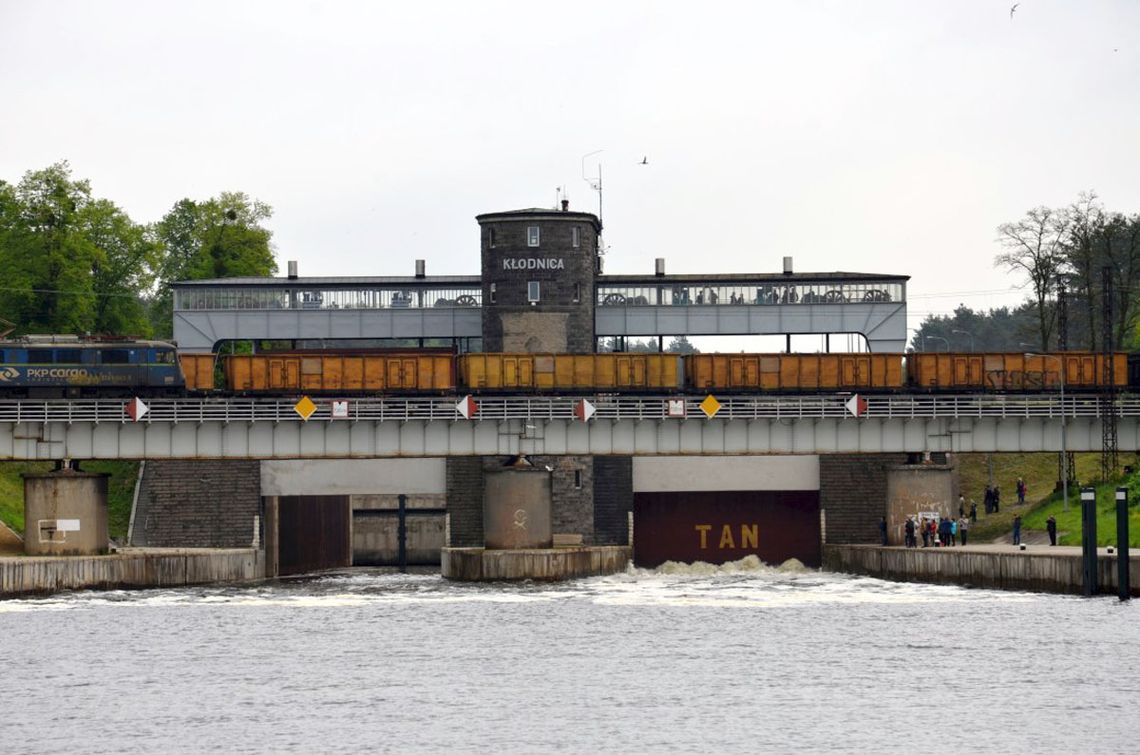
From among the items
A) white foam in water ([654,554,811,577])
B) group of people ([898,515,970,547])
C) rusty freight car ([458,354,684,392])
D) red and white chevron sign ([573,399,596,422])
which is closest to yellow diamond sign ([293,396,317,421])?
rusty freight car ([458,354,684,392])

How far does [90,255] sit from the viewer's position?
13225 centimetres

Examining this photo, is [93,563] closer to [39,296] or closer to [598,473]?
[598,473]

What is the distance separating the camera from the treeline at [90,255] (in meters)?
130

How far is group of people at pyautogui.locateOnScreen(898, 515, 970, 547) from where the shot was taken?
90.5m

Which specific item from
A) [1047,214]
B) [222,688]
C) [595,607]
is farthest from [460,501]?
[1047,214]

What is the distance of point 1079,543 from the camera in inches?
3428

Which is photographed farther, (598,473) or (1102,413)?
(598,473)

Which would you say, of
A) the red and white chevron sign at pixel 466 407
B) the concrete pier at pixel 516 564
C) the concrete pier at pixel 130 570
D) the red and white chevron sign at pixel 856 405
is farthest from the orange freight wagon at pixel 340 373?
the red and white chevron sign at pixel 856 405

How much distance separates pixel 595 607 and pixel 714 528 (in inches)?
930

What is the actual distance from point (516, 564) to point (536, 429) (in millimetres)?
6272

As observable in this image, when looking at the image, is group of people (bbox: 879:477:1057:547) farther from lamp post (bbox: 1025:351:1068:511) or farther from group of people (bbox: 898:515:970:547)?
lamp post (bbox: 1025:351:1068:511)

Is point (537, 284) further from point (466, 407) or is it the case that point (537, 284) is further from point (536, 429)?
point (466, 407)

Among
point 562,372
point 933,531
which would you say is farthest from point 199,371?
point 933,531

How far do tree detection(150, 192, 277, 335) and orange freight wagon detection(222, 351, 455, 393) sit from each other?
39998 mm
